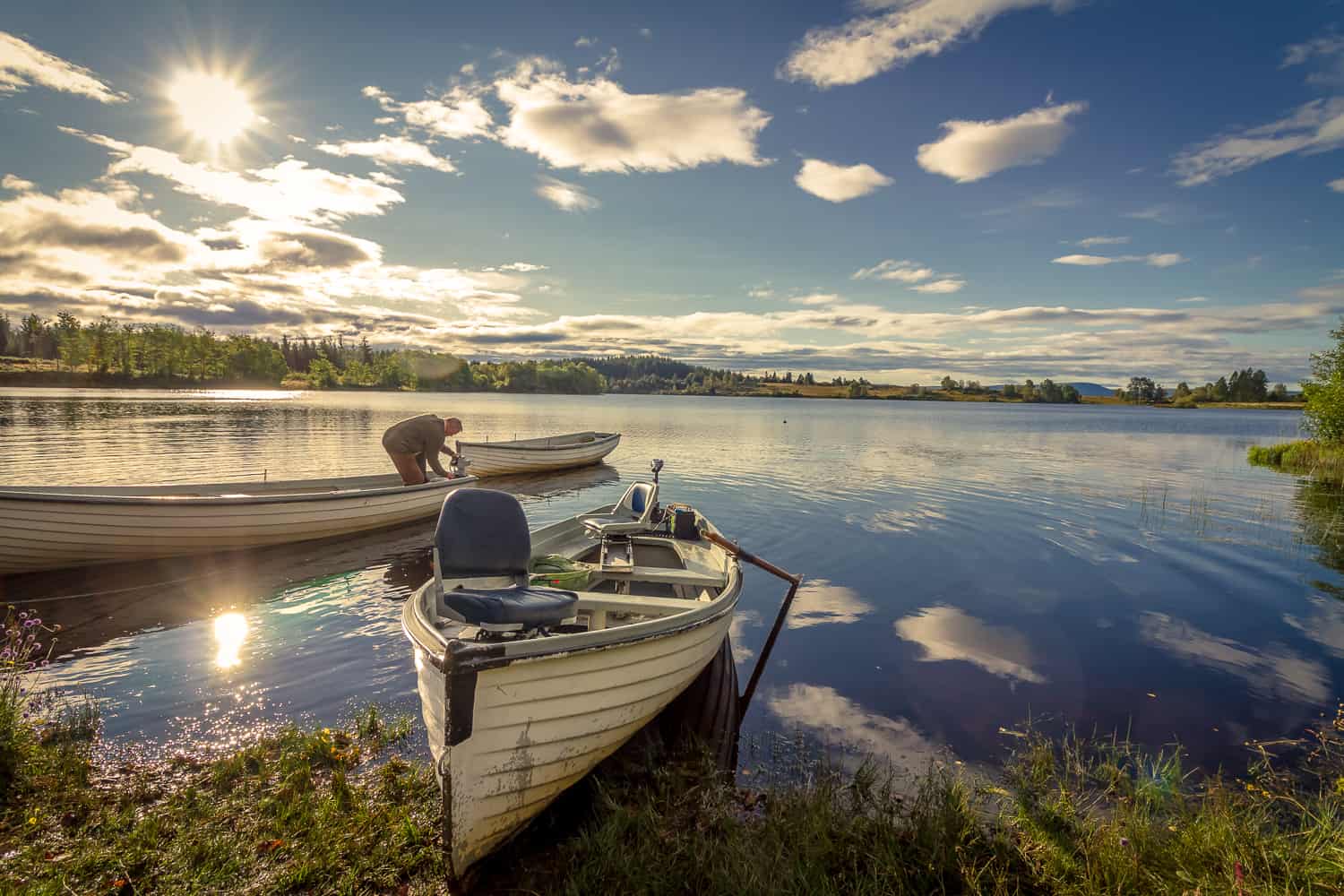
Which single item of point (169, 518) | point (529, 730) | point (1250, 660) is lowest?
point (1250, 660)

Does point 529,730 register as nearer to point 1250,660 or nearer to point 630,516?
point 630,516

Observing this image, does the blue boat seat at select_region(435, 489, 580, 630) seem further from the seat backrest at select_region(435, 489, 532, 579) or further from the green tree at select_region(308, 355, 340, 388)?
the green tree at select_region(308, 355, 340, 388)

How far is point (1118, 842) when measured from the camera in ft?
15.0

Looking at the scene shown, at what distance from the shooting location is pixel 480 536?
6.60 metres

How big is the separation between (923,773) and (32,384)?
541 ft

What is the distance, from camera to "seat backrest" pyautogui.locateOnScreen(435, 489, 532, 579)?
6441 mm

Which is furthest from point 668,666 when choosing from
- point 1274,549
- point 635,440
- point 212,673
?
point 635,440

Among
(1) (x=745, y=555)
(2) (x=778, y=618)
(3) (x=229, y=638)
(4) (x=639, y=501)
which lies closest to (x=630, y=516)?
(4) (x=639, y=501)

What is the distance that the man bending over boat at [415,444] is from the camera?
16.4m

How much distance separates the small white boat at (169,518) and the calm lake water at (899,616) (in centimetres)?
41

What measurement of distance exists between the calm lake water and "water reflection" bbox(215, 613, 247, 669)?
0.04 metres

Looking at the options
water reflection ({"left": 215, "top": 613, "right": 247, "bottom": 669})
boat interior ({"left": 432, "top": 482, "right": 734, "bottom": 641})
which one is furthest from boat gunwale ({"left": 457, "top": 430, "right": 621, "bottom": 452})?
boat interior ({"left": 432, "top": 482, "right": 734, "bottom": 641})

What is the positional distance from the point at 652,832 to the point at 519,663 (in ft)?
6.50

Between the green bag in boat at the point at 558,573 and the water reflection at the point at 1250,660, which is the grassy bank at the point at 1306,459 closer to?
the water reflection at the point at 1250,660
